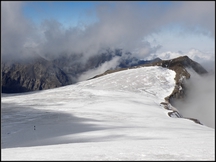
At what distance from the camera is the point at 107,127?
3353cm

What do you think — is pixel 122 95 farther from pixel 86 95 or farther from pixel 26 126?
pixel 26 126

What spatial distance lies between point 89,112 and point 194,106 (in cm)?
5356

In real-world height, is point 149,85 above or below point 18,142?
above

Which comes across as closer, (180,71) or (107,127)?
(107,127)

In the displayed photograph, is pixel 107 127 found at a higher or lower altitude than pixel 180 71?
lower

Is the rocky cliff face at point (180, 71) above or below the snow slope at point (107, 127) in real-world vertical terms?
above

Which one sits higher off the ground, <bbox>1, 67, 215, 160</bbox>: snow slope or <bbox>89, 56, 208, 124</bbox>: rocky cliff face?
<bbox>89, 56, 208, 124</bbox>: rocky cliff face

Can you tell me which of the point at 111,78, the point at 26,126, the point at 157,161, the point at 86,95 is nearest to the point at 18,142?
the point at 26,126

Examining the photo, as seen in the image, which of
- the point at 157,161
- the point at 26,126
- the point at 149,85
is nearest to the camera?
the point at 157,161

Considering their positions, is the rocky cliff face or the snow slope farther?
the rocky cliff face

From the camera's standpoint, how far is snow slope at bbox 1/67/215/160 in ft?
51.6

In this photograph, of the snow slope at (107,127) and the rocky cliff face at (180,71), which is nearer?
the snow slope at (107,127)

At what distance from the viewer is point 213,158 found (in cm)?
1450

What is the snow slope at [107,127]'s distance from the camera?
1573cm
